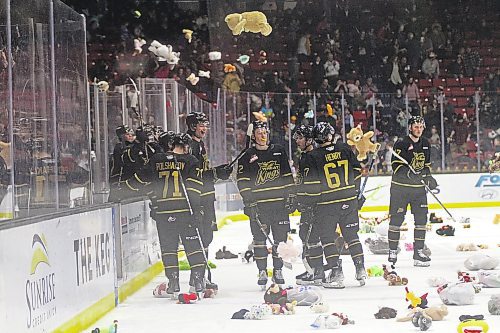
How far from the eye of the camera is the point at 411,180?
8703mm

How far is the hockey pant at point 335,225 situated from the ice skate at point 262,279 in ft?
1.60

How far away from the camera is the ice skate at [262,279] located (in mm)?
7680

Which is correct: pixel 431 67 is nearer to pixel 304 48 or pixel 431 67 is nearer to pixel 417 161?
pixel 304 48

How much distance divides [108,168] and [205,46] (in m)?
8.43

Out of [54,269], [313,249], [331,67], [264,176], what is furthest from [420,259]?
[331,67]

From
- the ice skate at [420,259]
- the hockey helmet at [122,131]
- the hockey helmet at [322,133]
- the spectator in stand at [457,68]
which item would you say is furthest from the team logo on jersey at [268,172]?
the spectator in stand at [457,68]

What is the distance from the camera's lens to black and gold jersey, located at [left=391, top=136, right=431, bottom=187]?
8.70 m

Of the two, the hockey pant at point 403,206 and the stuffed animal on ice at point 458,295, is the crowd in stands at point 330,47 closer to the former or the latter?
the hockey pant at point 403,206

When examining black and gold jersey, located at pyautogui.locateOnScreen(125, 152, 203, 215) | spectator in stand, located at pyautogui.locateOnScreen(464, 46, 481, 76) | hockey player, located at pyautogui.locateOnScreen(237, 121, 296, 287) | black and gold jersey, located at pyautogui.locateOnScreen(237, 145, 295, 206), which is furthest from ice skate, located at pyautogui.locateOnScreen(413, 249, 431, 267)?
spectator in stand, located at pyautogui.locateOnScreen(464, 46, 481, 76)

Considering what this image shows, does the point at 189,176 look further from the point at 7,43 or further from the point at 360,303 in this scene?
the point at 7,43

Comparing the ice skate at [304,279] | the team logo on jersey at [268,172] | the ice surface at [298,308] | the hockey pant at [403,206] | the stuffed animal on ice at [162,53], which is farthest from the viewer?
the stuffed animal on ice at [162,53]

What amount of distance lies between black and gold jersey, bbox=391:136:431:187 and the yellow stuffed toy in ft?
22.5

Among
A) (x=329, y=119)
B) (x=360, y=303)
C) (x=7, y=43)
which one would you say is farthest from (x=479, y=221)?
(x=7, y=43)

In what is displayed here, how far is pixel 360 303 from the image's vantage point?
678 centimetres
